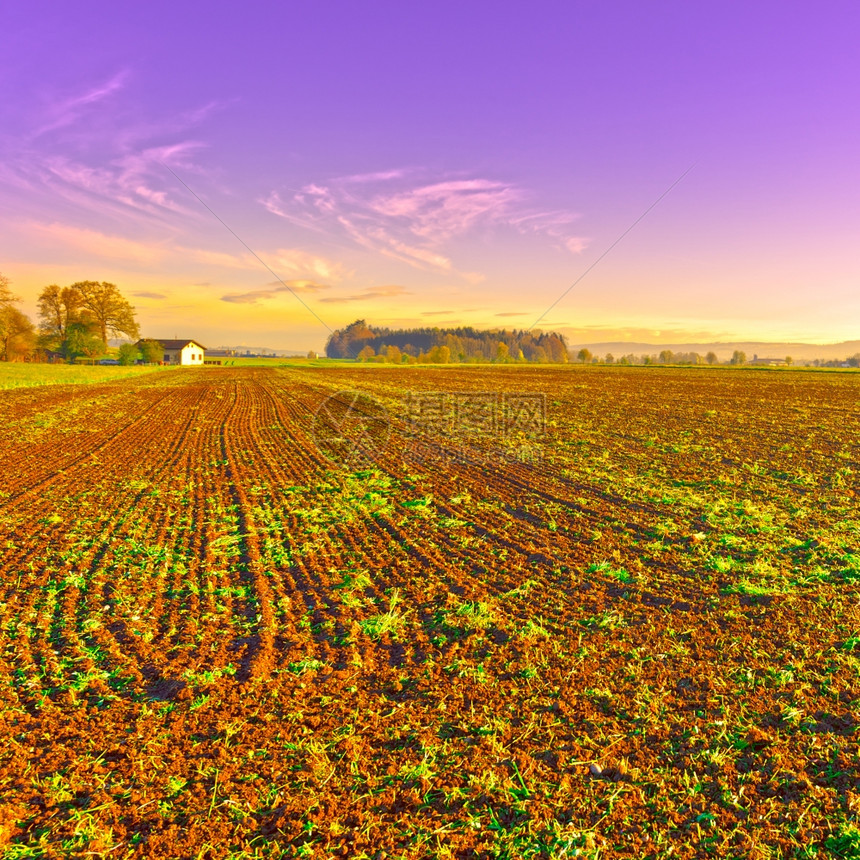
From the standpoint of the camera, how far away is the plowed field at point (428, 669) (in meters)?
2.89

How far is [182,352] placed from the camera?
114 meters

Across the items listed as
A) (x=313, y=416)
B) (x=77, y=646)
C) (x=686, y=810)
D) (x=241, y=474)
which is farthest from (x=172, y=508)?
(x=313, y=416)

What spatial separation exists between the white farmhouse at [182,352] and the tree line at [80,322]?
83.2ft

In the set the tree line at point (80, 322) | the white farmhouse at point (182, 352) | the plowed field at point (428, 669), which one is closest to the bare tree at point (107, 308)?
the tree line at point (80, 322)

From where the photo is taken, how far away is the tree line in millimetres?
78438

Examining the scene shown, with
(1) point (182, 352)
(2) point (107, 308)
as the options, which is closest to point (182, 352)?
(1) point (182, 352)

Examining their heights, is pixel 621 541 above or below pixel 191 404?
below

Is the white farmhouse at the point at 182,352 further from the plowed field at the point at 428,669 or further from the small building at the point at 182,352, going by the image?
the plowed field at the point at 428,669

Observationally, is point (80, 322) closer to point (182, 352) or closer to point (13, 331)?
point (13, 331)

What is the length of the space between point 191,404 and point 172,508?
60.8 feet

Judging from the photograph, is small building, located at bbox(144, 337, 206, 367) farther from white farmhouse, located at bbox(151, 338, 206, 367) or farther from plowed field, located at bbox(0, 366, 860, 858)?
plowed field, located at bbox(0, 366, 860, 858)

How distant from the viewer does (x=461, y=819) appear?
288cm

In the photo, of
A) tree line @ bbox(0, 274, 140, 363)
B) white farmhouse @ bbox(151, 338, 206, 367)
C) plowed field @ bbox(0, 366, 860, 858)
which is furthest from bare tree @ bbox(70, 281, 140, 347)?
plowed field @ bbox(0, 366, 860, 858)

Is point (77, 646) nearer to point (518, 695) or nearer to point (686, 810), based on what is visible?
point (518, 695)
